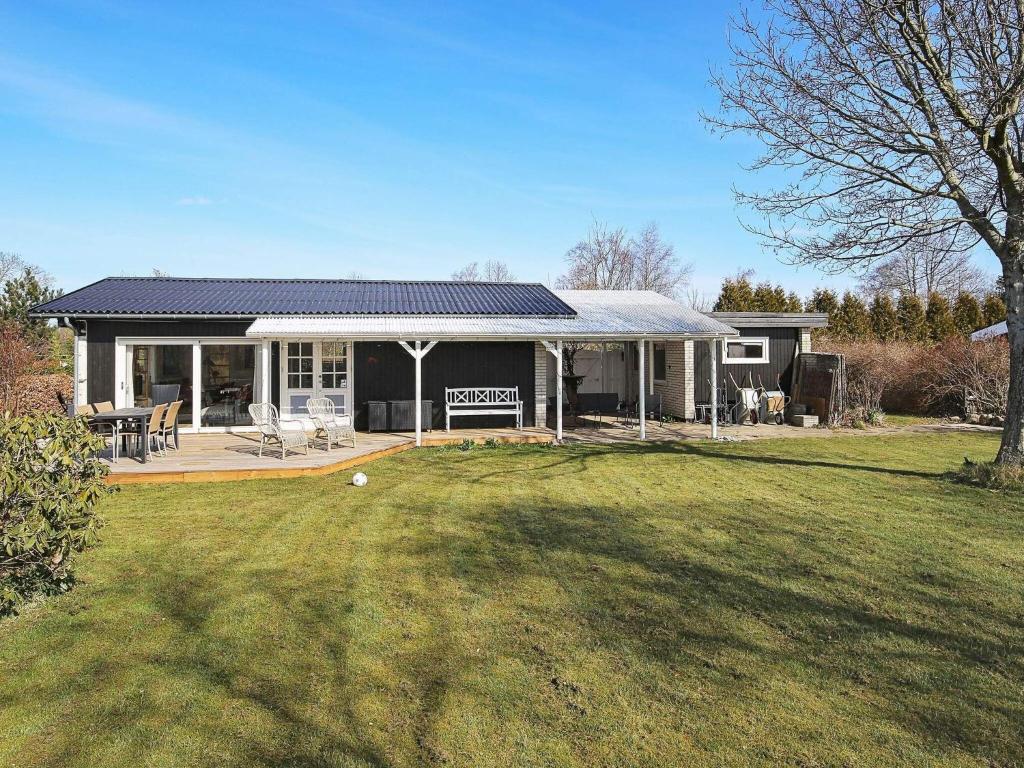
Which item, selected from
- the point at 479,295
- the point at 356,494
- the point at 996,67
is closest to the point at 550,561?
the point at 356,494

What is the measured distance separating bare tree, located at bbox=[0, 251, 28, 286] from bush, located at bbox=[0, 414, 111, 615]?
118 ft

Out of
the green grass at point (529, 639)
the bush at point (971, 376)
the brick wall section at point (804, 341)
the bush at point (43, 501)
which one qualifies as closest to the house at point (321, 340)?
the brick wall section at point (804, 341)

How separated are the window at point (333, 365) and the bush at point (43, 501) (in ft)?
30.5

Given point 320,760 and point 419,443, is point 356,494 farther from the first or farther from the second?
point 320,760

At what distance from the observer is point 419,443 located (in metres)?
11.9

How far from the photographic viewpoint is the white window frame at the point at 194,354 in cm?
1268

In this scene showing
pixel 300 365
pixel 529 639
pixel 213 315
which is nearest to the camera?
pixel 529 639

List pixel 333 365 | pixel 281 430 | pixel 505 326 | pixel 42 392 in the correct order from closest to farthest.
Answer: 1. pixel 281 430
2. pixel 505 326
3. pixel 333 365
4. pixel 42 392

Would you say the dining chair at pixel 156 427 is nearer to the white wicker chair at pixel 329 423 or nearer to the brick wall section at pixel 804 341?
the white wicker chair at pixel 329 423

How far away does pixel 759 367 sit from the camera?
A: 54.8 feet

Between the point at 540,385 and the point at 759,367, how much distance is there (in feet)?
21.3

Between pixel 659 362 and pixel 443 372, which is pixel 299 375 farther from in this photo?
pixel 659 362

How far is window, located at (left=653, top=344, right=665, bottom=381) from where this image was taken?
17.8 metres

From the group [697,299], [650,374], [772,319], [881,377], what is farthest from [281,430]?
[697,299]
